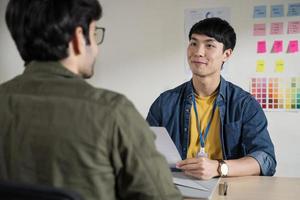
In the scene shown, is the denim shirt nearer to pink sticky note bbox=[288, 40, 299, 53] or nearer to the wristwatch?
the wristwatch

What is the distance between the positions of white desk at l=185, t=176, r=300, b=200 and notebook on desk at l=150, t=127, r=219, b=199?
38mm

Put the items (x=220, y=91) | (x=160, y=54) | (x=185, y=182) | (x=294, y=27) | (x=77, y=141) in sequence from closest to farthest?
1. (x=77, y=141)
2. (x=185, y=182)
3. (x=220, y=91)
4. (x=294, y=27)
5. (x=160, y=54)

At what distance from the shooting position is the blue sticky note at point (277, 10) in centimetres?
292

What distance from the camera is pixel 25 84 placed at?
0.81 m

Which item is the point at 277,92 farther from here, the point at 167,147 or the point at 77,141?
the point at 77,141

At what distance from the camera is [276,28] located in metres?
2.93

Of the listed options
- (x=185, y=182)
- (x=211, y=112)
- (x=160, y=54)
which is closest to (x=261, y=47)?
(x=160, y=54)

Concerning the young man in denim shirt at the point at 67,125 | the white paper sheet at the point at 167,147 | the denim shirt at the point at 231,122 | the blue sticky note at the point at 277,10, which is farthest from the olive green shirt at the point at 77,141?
the blue sticky note at the point at 277,10

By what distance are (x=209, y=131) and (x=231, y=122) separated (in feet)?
0.41

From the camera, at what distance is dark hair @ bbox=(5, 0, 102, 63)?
78 centimetres

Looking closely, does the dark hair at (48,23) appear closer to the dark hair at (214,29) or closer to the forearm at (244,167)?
the forearm at (244,167)

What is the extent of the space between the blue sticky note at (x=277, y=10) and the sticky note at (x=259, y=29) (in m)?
0.12

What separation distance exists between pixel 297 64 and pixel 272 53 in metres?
0.21

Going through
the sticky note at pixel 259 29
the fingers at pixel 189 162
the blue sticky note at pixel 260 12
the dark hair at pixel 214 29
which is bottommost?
the fingers at pixel 189 162
